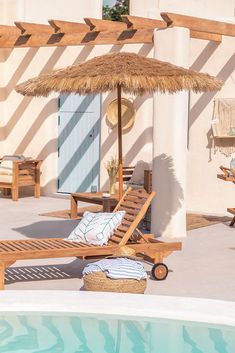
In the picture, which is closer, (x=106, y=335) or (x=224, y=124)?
(x=106, y=335)

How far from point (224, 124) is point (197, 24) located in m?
3.11

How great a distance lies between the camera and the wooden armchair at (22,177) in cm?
1650

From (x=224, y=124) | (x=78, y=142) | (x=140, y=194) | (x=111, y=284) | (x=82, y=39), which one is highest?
(x=82, y=39)

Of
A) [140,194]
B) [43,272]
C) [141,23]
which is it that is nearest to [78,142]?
[141,23]

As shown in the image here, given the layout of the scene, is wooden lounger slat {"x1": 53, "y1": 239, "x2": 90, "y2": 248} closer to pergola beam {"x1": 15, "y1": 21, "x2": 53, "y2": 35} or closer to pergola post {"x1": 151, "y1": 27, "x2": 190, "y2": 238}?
pergola post {"x1": 151, "y1": 27, "x2": 190, "y2": 238}

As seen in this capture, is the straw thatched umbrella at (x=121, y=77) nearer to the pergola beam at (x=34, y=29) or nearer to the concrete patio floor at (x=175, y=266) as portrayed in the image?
the concrete patio floor at (x=175, y=266)

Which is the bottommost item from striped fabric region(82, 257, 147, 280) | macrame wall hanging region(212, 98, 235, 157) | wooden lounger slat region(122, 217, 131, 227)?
striped fabric region(82, 257, 147, 280)

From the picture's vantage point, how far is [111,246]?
28.3 ft

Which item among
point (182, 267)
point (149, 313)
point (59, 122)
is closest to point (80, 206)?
point (59, 122)

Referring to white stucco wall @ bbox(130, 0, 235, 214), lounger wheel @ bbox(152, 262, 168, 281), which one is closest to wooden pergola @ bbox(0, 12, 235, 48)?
white stucco wall @ bbox(130, 0, 235, 214)

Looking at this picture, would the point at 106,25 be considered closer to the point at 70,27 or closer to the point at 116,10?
the point at 70,27

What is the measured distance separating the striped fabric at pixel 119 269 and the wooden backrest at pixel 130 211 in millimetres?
1053

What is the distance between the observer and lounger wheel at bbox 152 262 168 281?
873 centimetres

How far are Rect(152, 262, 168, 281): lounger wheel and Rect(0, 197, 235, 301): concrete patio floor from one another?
0.07 metres
